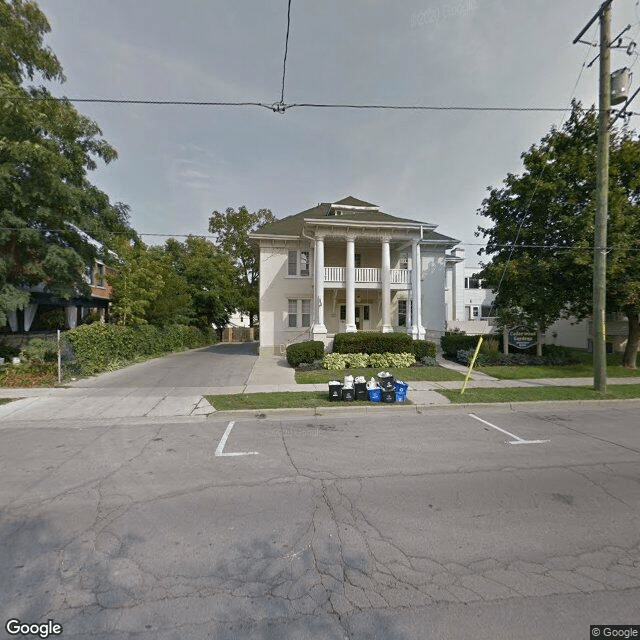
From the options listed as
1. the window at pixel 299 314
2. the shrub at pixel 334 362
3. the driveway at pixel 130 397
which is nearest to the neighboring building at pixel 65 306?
the driveway at pixel 130 397

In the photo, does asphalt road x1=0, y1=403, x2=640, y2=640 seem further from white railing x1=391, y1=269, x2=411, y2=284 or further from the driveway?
white railing x1=391, y1=269, x2=411, y2=284

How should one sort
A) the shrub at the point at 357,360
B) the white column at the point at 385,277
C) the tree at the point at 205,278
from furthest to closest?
the tree at the point at 205,278
the white column at the point at 385,277
the shrub at the point at 357,360

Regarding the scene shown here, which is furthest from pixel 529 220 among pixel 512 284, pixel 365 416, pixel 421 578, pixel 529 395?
pixel 421 578

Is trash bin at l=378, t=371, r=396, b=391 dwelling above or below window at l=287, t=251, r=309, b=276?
below

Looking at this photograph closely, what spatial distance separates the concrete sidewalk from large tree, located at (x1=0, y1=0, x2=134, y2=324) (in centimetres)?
601

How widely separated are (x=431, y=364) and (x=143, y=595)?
13492 mm

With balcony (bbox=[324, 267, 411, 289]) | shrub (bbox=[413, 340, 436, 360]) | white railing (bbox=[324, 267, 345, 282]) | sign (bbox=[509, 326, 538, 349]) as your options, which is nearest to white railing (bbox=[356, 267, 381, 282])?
balcony (bbox=[324, 267, 411, 289])

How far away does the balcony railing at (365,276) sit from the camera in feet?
58.0

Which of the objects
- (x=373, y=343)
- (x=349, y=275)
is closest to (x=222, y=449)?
(x=373, y=343)

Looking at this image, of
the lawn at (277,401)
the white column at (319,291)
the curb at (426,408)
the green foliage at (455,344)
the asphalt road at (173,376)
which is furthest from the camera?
the white column at (319,291)

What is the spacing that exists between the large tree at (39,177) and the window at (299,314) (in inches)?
398

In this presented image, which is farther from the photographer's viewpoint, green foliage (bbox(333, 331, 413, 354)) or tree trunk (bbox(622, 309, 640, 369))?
green foliage (bbox(333, 331, 413, 354))

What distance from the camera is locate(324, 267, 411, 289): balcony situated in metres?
17.7

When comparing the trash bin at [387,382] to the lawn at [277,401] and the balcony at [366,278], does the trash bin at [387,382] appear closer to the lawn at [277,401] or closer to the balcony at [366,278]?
the lawn at [277,401]
